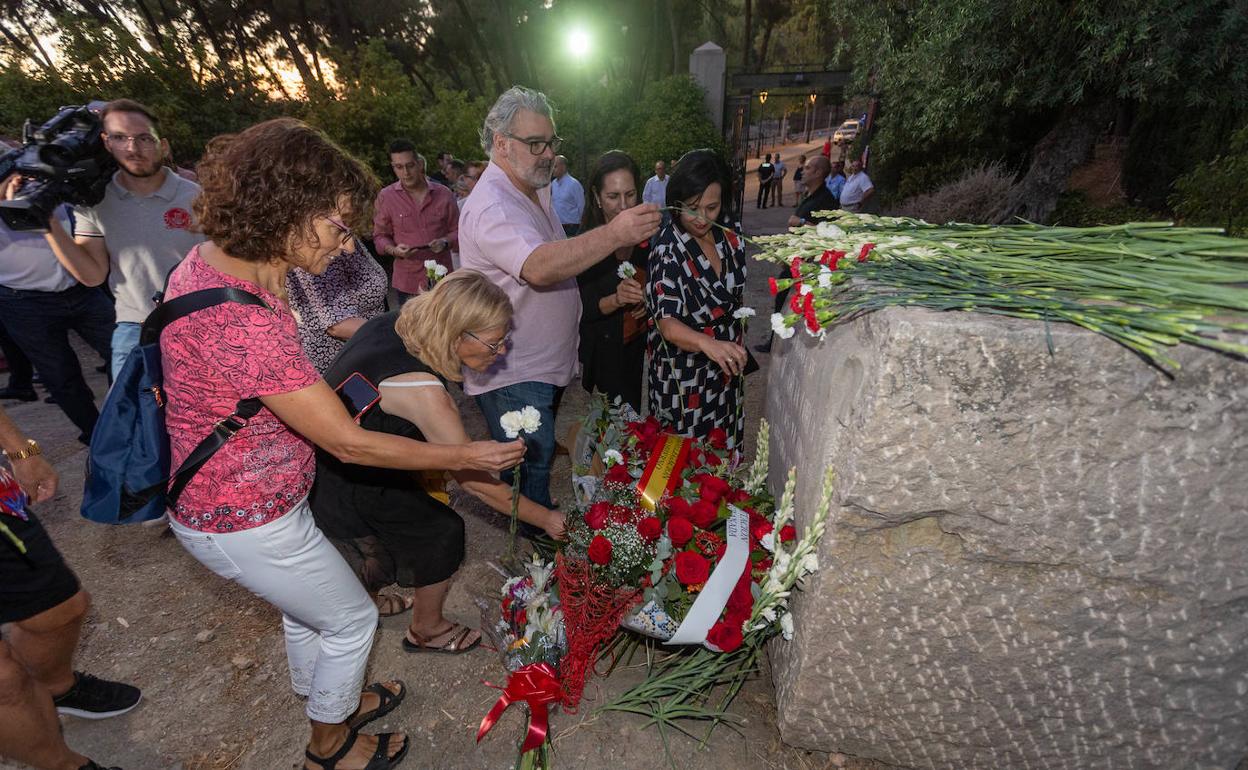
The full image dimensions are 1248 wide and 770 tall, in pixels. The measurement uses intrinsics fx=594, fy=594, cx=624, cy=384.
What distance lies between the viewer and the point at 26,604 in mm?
1761

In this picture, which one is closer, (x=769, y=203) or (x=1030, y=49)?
(x=1030, y=49)

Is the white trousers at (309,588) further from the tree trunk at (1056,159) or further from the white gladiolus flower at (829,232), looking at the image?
the tree trunk at (1056,159)

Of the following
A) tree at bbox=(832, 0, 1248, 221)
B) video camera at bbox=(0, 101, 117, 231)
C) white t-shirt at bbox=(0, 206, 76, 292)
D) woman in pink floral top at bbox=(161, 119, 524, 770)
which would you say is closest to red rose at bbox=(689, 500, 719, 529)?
woman in pink floral top at bbox=(161, 119, 524, 770)

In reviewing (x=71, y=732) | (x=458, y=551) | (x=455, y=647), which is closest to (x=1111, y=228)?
(x=458, y=551)

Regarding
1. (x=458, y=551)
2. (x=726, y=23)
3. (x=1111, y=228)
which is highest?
(x=726, y=23)

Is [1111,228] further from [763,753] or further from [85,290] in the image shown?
[85,290]

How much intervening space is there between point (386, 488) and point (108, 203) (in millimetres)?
2368

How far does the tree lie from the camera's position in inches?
257

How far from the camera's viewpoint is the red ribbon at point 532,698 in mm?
1909

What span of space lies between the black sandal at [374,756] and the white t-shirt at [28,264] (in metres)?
3.33

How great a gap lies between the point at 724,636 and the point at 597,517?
1.90 feet

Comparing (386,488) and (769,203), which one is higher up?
(386,488)

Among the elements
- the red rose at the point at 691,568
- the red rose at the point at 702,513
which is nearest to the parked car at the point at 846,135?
the red rose at the point at 702,513

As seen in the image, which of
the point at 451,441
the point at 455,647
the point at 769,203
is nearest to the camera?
the point at 451,441
